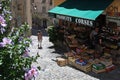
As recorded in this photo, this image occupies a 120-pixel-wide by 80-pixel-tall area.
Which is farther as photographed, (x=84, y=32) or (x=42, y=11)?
(x=42, y=11)

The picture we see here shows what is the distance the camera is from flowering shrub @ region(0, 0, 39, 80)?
19.6 ft

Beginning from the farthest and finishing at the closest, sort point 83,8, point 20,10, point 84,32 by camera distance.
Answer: point 20,10 → point 84,32 → point 83,8

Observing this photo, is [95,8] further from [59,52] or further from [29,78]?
[29,78]

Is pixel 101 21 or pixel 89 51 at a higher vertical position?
pixel 101 21

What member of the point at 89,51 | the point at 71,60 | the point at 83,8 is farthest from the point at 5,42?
the point at 83,8

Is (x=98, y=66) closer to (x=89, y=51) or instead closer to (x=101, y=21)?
(x=89, y=51)

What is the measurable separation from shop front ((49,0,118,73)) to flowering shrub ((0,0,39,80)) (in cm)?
939

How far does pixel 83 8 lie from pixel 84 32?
1.92 meters

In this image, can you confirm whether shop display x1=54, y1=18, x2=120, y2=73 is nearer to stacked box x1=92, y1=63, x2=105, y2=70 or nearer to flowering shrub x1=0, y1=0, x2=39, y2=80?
stacked box x1=92, y1=63, x2=105, y2=70

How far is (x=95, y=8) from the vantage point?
17.4m

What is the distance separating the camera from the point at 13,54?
600 cm

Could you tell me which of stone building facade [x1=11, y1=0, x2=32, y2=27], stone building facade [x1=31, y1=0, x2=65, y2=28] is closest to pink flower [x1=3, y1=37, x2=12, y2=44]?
stone building facade [x1=11, y1=0, x2=32, y2=27]

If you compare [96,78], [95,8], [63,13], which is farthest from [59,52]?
[96,78]

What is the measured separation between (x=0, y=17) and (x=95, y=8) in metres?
11.9
